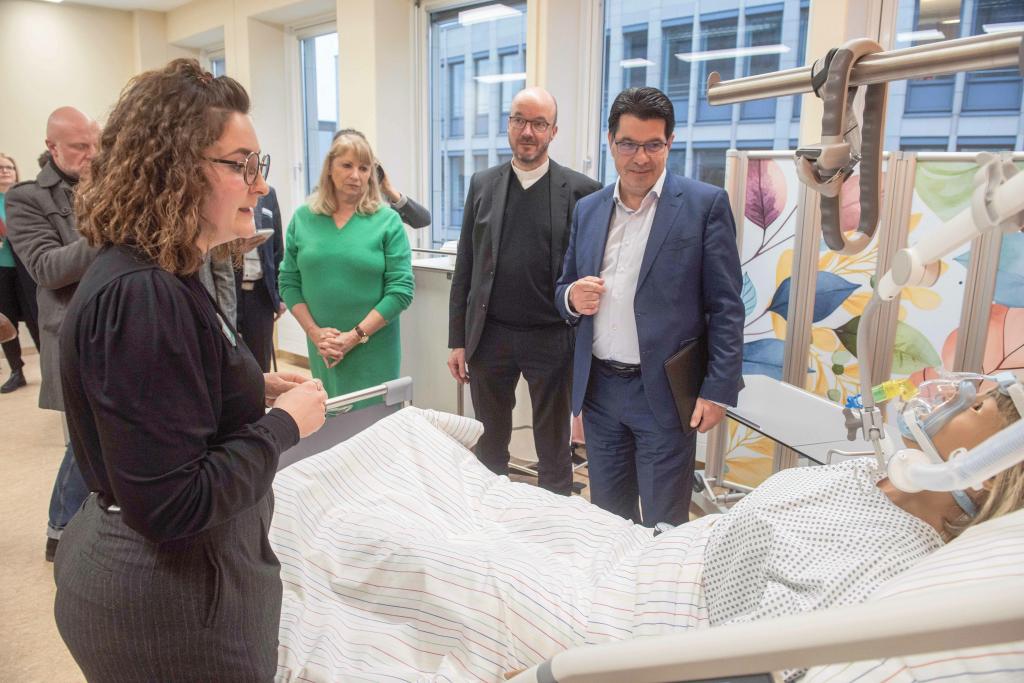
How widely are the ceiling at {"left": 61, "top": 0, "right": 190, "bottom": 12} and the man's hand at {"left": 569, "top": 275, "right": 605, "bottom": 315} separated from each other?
16.8 feet

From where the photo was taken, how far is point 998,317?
6.88 ft

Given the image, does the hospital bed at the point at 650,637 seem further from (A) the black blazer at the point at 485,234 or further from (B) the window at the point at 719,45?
(B) the window at the point at 719,45

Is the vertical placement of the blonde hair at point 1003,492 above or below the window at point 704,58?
below

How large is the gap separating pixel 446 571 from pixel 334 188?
1.81m

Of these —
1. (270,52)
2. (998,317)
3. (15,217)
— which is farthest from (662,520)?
(270,52)

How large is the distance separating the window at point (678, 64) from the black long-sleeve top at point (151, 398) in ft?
9.74

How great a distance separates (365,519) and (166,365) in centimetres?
81

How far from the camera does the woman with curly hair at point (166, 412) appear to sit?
871 mm

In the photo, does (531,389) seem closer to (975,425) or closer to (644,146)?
(644,146)

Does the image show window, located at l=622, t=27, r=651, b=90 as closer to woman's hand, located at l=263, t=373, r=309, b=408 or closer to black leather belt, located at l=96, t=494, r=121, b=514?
woman's hand, located at l=263, t=373, r=309, b=408

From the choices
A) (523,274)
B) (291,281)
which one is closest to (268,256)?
(291,281)

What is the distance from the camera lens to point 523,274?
2.45 metres

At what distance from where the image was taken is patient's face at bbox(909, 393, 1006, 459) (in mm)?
1315

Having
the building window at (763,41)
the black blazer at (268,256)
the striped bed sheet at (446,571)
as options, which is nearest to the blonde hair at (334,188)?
the black blazer at (268,256)
